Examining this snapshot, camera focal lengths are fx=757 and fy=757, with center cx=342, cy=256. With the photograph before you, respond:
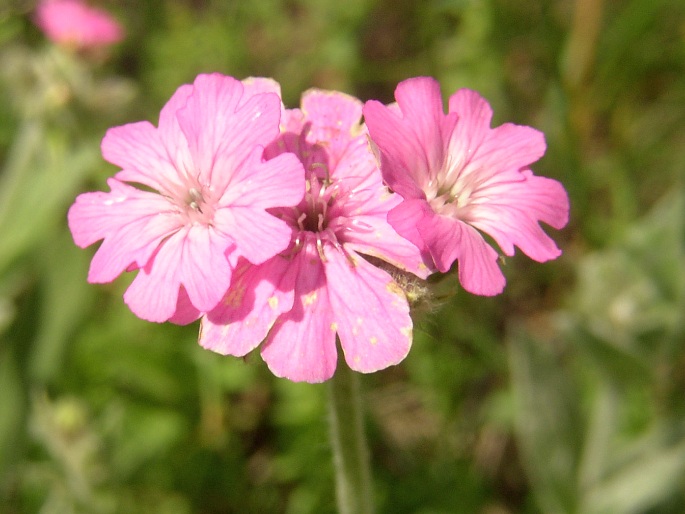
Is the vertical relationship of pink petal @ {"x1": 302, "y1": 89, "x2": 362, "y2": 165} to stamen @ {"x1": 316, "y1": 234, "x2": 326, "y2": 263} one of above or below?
above

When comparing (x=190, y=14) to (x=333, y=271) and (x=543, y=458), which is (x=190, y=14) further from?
(x=333, y=271)

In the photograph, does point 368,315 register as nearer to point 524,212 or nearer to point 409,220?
point 409,220

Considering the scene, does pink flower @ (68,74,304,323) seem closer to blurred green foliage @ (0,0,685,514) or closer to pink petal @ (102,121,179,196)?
pink petal @ (102,121,179,196)

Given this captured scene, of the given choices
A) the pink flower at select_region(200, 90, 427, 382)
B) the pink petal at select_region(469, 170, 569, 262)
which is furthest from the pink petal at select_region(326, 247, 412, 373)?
the pink petal at select_region(469, 170, 569, 262)

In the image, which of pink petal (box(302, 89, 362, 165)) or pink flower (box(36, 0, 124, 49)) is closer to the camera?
pink petal (box(302, 89, 362, 165))

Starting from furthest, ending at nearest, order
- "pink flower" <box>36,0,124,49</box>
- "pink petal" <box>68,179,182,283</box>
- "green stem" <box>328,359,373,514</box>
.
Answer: "pink flower" <box>36,0,124,49</box> → "green stem" <box>328,359,373,514</box> → "pink petal" <box>68,179,182,283</box>

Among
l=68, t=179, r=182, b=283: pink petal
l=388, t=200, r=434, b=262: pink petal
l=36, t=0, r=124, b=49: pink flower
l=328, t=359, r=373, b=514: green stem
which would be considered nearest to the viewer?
l=388, t=200, r=434, b=262: pink petal

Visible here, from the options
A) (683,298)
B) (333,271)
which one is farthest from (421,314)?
(683,298)
